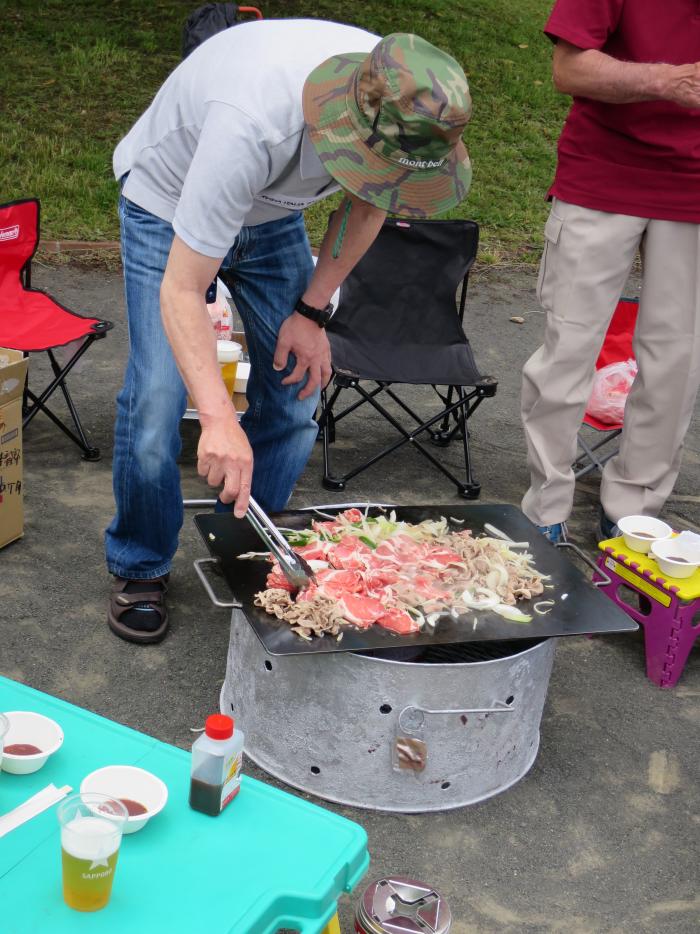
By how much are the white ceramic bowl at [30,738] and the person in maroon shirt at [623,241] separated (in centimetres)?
237

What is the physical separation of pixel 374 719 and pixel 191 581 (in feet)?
4.14

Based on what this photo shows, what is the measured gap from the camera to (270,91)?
2.29 meters

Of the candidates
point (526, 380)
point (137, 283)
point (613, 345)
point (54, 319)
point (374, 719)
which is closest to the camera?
point (374, 719)

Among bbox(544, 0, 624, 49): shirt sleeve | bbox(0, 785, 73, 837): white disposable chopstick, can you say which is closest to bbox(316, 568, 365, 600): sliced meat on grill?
bbox(0, 785, 73, 837): white disposable chopstick

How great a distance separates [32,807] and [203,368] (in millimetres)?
1029

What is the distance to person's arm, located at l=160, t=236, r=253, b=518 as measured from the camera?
2334mm

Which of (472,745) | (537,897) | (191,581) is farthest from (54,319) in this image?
(537,897)

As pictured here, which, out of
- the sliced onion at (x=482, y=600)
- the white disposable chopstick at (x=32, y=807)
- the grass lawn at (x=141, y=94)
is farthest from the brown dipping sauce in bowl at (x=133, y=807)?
the grass lawn at (x=141, y=94)

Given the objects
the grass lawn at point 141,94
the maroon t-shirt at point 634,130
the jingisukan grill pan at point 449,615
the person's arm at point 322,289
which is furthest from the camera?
the grass lawn at point 141,94

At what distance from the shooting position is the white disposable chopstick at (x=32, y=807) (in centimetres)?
172

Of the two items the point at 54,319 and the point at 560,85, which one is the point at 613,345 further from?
the point at 54,319

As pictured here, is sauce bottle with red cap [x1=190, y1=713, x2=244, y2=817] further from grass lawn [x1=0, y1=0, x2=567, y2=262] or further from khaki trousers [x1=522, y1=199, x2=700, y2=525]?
grass lawn [x1=0, y1=0, x2=567, y2=262]

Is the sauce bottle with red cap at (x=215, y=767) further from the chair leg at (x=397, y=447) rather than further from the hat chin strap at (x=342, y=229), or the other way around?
the chair leg at (x=397, y=447)

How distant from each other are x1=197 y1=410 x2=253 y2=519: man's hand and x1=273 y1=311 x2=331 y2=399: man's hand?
77 cm
